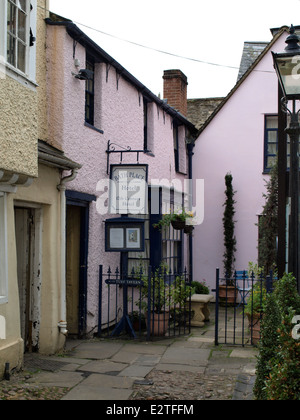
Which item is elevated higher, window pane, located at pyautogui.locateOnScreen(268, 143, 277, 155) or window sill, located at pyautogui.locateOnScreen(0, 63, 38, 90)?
window pane, located at pyautogui.locateOnScreen(268, 143, 277, 155)

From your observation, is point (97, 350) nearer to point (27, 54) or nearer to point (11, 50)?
point (27, 54)

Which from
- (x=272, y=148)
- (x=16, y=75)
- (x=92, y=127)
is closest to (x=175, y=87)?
(x=272, y=148)

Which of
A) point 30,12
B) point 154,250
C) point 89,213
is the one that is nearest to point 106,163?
point 89,213

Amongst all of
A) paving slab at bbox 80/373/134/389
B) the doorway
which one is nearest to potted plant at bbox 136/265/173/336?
the doorway

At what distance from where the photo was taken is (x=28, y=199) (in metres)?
7.64

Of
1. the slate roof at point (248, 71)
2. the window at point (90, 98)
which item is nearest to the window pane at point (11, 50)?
the window at point (90, 98)

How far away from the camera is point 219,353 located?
345 inches

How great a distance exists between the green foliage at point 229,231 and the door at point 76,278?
22.8 feet

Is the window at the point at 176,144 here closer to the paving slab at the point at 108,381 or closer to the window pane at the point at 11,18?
the window pane at the point at 11,18

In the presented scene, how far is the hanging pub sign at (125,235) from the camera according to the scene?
9.70 m

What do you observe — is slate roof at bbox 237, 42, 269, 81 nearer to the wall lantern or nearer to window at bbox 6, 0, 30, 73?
the wall lantern

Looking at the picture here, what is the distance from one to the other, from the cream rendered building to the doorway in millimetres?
16

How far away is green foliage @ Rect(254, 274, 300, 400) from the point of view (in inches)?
175

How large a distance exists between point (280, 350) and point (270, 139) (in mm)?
11552
